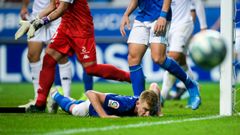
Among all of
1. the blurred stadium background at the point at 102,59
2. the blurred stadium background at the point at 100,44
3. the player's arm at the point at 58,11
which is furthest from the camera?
the blurred stadium background at the point at 100,44

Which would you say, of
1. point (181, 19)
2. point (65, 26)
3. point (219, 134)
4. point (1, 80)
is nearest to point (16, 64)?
point (1, 80)

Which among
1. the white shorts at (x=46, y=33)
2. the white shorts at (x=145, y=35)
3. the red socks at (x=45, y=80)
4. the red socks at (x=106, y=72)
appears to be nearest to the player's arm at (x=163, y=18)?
the white shorts at (x=145, y=35)

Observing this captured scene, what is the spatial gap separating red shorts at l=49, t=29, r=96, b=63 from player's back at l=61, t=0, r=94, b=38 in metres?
0.08

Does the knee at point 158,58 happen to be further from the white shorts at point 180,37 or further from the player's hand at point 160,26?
the white shorts at point 180,37

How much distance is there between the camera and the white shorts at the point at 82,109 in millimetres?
9875

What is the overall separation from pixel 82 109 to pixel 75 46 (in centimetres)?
109

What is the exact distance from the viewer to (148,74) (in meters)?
19.5

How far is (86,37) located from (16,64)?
31.8ft

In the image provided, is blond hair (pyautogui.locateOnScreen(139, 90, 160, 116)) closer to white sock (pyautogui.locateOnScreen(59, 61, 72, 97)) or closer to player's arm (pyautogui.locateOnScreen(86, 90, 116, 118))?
player's arm (pyautogui.locateOnScreen(86, 90, 116, 118))

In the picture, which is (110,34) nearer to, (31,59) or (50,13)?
(31,59)

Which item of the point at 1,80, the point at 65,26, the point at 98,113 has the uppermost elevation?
the point at 65,26

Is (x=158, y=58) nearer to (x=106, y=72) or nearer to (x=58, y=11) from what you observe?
(x=106, y=72)

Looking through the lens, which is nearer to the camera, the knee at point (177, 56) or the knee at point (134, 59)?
the knee at point (134, 59)

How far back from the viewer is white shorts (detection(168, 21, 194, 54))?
1295 centimetres
